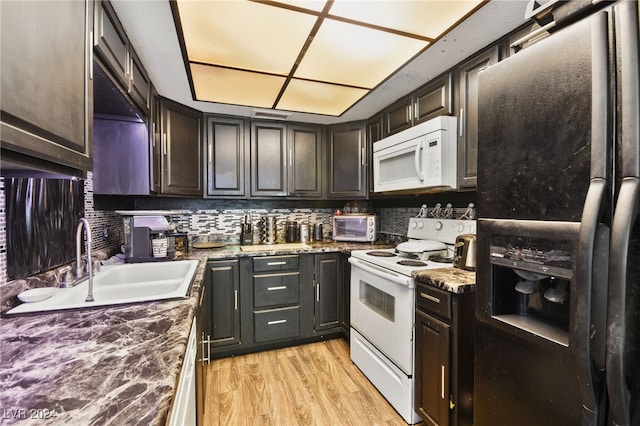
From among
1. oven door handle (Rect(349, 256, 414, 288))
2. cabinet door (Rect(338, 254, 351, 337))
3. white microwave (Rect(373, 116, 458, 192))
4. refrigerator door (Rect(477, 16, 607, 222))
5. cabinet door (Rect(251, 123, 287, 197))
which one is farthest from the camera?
cabinet door (Rect(251, 123, 287, 197))

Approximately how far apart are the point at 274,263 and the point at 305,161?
3.66 feet

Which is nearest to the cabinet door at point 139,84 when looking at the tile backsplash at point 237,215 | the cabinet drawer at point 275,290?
the tile backsplash at point 237,215

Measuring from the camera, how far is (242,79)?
78.4 inches

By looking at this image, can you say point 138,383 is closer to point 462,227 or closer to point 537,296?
point 537,296

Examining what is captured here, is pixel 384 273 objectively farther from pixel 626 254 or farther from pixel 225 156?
pixel 225 156

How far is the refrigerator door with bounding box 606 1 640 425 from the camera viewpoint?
24.7 inches

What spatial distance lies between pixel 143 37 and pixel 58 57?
96cm

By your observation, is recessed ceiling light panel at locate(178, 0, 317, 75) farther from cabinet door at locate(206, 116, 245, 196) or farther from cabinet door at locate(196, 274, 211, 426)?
cabinet door at locate(196, 274, 211, 426)

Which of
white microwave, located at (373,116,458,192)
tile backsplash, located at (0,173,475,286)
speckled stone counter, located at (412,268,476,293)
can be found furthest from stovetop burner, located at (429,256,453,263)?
white microwave, located at (373,116,458,192)

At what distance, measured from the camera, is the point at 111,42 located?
123cm

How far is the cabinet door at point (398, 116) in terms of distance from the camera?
222 cm

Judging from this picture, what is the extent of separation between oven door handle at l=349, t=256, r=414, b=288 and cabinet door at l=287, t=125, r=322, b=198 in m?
1.02

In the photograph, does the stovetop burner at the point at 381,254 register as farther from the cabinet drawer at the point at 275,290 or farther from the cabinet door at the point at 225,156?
the cabinet door at the point at 225,156

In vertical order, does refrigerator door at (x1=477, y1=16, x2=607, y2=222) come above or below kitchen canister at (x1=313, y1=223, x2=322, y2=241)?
above
